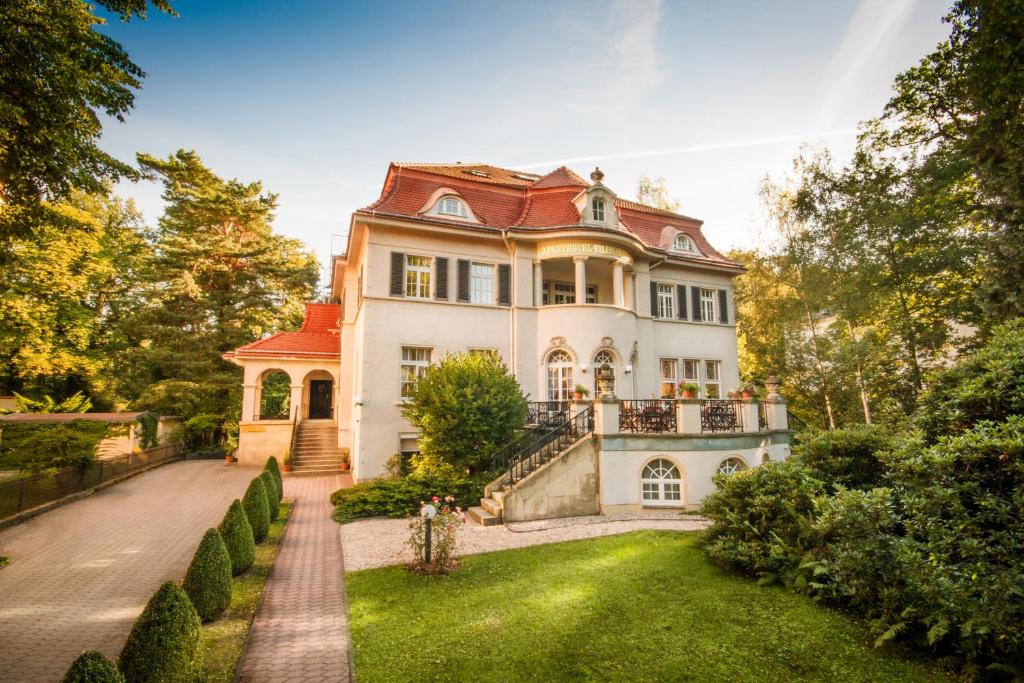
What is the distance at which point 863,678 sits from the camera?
15.2 ft

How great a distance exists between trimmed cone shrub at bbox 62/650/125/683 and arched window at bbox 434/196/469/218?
15.7 m

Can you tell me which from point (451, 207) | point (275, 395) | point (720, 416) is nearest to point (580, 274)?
point (451, 207)

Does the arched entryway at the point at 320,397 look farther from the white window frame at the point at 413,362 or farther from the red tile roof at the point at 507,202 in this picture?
the red tile roof at the point at 507,202

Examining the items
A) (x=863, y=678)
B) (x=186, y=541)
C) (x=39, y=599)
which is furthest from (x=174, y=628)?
(x=186, y=541)

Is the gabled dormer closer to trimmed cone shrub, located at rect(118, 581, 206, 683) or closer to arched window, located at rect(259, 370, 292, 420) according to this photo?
trimmed cone shrub, located at rect(118, 581, 206, 683)

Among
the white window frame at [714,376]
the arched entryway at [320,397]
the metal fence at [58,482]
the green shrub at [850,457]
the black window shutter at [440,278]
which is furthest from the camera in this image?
the arched entryway at [320,397]

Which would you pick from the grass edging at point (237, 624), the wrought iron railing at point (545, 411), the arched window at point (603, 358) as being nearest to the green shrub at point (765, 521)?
the grass edging at point (237, 624)

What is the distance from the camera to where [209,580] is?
20.5 feet

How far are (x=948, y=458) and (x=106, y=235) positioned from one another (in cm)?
3937

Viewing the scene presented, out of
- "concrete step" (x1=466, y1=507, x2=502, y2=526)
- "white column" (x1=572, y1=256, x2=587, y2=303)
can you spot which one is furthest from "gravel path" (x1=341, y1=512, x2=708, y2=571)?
"white column" (x1=572, y1=256, x2=587, y2=303)

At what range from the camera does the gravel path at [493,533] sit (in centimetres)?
927

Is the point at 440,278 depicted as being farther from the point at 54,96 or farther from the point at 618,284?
the point at 54,96

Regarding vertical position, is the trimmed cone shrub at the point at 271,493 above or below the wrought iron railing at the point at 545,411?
below

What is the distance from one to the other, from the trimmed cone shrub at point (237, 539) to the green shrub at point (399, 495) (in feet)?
12.3
